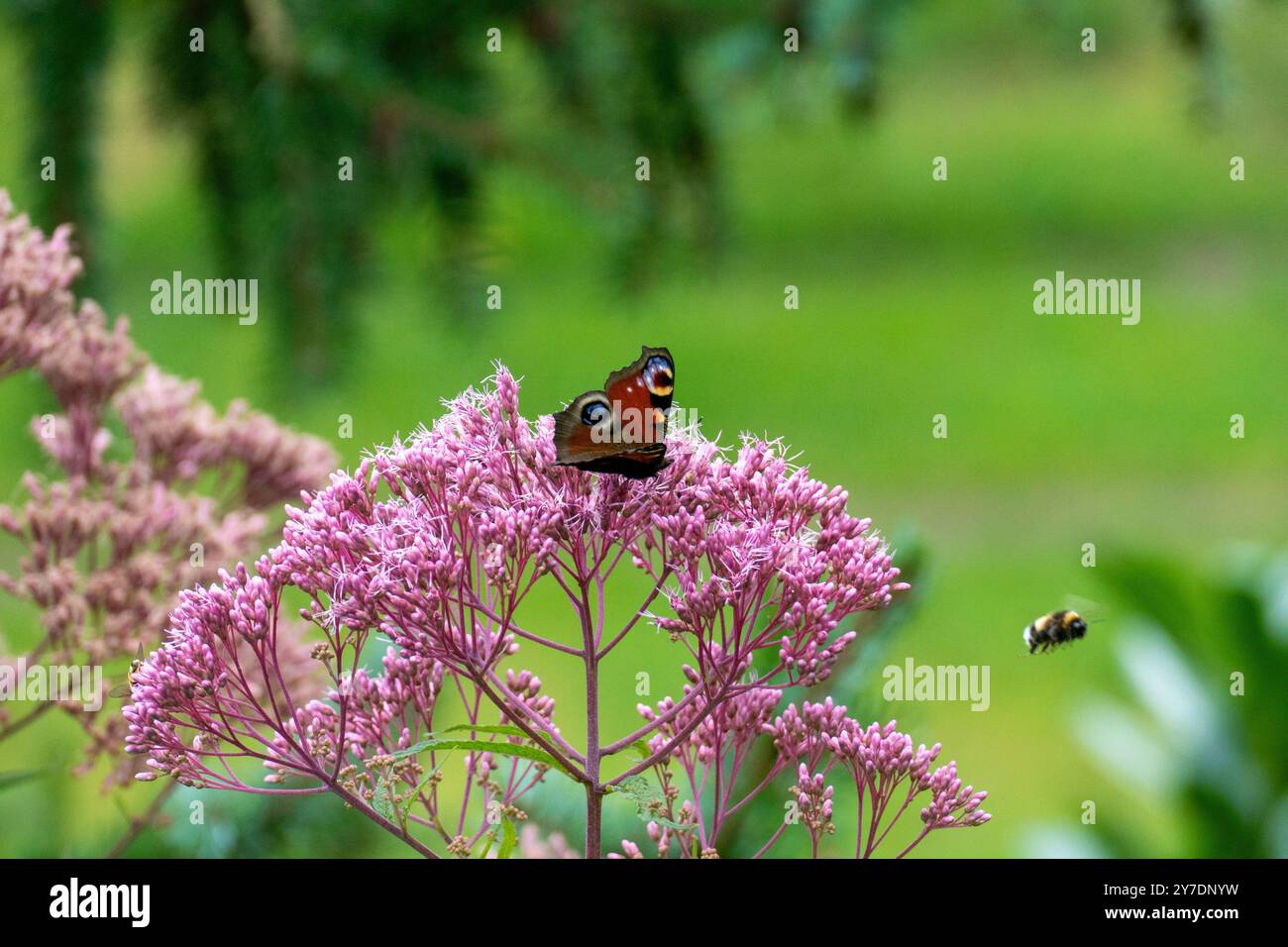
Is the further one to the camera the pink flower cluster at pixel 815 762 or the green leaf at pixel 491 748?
the pink flower cluster at pixel 815 762

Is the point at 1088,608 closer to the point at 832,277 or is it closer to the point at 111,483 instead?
the point at 111,483

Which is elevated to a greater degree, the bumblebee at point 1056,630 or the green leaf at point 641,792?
the bumblebee at point 1056,630

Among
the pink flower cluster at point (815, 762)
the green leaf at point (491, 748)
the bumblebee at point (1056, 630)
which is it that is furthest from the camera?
the bumblebee at point (1056, 630)

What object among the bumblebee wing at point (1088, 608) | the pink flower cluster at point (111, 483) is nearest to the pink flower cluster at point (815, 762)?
the bumblebee wing at point (1088, 608)

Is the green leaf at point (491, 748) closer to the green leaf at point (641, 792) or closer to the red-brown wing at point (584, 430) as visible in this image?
the green leaf at point (641, 792)
